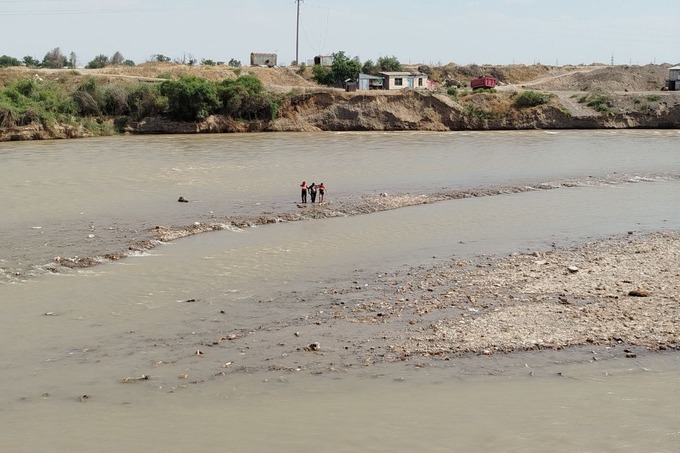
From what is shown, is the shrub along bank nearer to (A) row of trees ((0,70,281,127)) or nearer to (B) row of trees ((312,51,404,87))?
(A) row of trees ((0,70,281,127))

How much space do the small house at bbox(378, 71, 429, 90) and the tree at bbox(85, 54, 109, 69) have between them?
113 feet

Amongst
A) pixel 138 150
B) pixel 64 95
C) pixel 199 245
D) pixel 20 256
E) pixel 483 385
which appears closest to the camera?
pixel 483 385

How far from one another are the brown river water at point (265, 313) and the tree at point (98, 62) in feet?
174

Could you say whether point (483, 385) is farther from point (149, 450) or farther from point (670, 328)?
point (149, 450)

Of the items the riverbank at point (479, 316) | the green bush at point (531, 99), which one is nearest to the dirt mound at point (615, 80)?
the green bush at point (531, 99)

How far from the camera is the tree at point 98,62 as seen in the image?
85.3 meters

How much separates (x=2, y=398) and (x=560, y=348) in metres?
8.50

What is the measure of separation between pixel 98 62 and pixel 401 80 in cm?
3982

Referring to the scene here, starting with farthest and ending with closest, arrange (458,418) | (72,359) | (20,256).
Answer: (20,256) → (72,359) → (458,418)

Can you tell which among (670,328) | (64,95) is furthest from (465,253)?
(64,95)

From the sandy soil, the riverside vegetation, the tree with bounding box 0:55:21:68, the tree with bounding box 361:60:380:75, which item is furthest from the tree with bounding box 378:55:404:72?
the sandy soil

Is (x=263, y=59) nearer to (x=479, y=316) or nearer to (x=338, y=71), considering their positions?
(x=338, y=71)

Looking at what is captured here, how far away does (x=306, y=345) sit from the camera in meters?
13.0

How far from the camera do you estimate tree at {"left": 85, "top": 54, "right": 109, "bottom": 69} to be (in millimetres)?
85344
